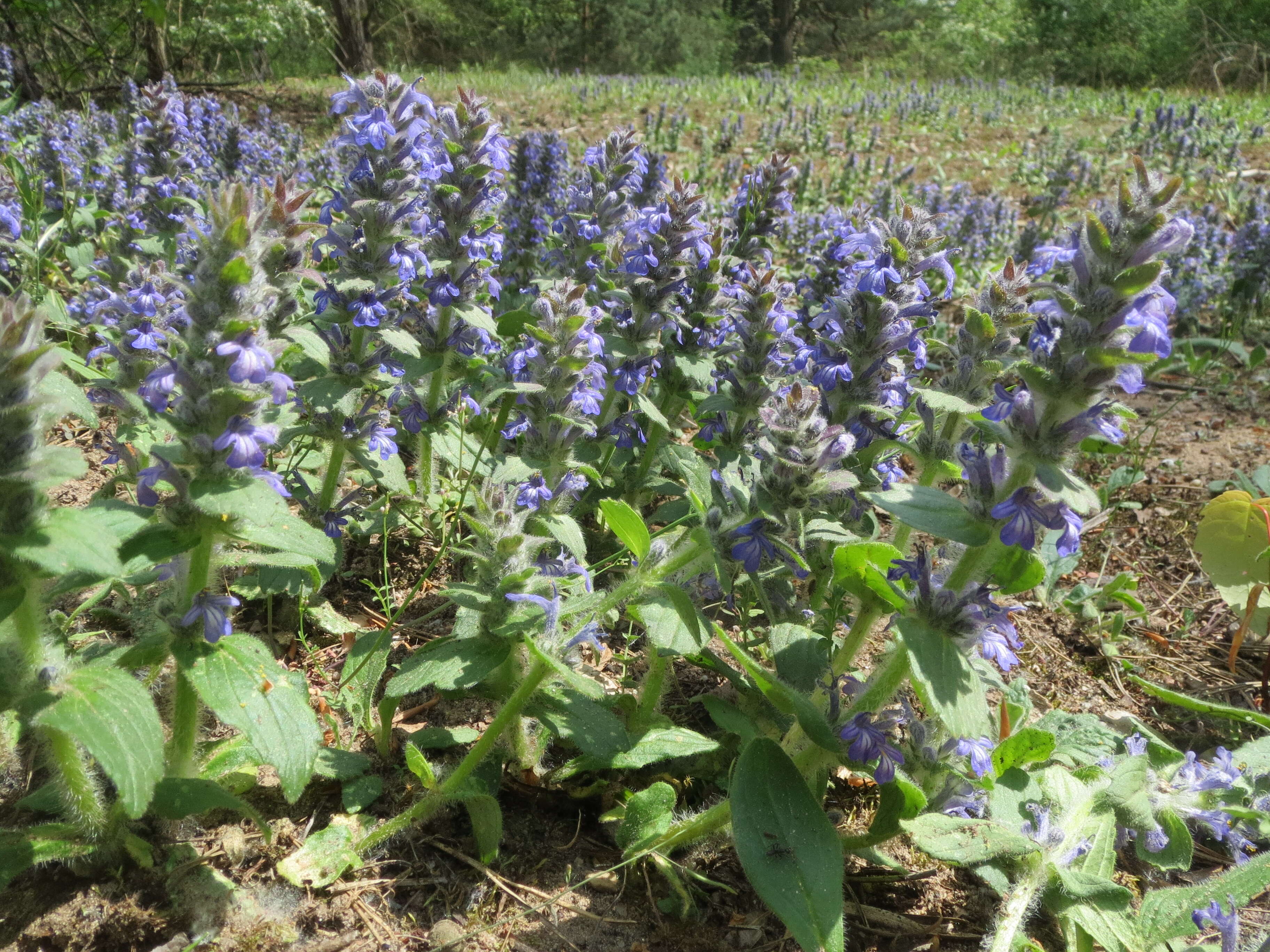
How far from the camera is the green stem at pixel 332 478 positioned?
369 centimetres

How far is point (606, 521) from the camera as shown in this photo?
347 cm

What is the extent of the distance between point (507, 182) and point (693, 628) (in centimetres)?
539

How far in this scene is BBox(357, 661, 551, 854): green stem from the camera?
2.55 metres

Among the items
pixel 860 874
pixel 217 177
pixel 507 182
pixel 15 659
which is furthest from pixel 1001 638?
pixel 217 177

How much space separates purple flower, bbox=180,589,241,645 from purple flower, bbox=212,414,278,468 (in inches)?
15.8

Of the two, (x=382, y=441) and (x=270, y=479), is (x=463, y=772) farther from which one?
(x=382, y=441)

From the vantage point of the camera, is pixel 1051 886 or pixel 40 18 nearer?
pixel 1051 886

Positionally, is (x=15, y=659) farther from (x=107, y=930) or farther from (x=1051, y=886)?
(x=1051, y=886)

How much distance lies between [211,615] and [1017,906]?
2.46 metres

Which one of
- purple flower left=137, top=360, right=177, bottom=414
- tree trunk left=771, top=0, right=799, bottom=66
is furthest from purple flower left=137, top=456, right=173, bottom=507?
tree trunk left=771, top=0, right=799, bottom=66

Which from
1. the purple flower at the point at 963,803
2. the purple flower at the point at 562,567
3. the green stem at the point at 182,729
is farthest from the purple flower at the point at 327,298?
the purple flower at the point at 963,803

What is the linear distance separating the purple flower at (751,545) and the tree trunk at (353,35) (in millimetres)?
19073

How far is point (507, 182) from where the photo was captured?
22.3 feet

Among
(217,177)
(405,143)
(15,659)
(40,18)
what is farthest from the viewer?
(40,18)
